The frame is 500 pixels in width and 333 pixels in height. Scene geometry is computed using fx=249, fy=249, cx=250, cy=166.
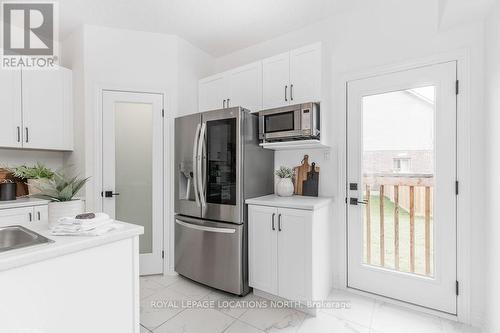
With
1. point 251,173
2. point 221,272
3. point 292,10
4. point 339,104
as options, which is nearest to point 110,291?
point 221,272

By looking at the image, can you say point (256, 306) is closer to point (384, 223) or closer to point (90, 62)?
point (384, 223)

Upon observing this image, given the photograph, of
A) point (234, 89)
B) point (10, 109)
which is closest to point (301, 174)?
point (234, 89)

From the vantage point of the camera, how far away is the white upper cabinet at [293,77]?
7.77ft

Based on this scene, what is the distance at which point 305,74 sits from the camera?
2428 millimetres

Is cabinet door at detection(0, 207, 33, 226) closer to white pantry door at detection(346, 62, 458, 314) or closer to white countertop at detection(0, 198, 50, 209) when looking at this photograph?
white countertop at detection(0, 198, 50, 209)

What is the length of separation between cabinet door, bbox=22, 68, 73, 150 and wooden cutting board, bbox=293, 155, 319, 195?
2.66 metres

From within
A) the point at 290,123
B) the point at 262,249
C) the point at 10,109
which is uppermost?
the point at 10,109

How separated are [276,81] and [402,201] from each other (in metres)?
1.70

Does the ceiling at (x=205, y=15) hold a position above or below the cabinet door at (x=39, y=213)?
above

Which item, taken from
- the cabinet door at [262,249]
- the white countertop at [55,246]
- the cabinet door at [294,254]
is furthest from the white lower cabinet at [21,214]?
the cabinet door at [294,254]

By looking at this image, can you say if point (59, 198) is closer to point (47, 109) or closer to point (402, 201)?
point (47, 109)

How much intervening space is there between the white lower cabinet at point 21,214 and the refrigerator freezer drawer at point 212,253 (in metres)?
1.35

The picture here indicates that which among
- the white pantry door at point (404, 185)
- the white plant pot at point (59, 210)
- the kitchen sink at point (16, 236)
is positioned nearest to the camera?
the kitchen sink at point (16, 236)

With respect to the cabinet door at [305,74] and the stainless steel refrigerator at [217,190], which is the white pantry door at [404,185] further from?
the stainless steel refrigerator at [217,190]
